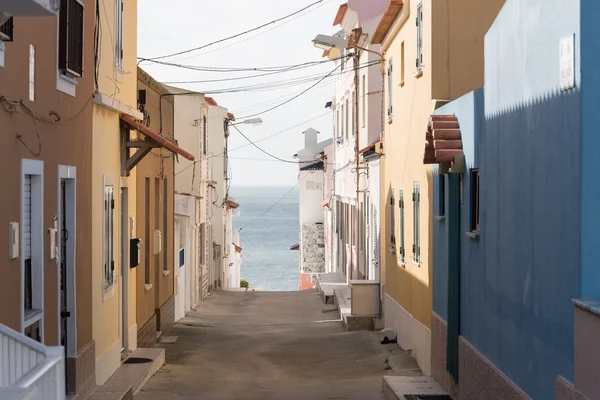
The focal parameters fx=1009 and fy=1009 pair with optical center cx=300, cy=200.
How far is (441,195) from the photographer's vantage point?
46.9ft

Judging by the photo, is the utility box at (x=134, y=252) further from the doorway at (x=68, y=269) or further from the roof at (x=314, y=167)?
the roof at (x=314, y=167)

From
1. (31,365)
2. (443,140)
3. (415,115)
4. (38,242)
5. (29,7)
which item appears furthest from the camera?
(415,115)

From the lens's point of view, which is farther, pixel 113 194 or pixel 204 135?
pixel 204 135

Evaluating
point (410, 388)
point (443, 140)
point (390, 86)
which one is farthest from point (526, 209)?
point (390, 86)

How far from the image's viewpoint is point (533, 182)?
8516 mm

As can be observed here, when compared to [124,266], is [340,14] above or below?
above

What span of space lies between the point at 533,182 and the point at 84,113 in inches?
252

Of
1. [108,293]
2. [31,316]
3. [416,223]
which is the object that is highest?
[416,223]

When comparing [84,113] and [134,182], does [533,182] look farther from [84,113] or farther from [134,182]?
[134,182]

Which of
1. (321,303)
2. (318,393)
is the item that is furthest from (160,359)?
(321,303)

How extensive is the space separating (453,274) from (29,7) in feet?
23.5

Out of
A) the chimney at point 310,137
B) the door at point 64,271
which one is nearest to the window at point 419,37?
the door at point 64,271

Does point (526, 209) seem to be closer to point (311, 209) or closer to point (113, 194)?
point (113, 194)

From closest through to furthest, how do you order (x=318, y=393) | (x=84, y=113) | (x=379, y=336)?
(x=84, y=113) < (x=318, y=393) < (x=379, y=336)
